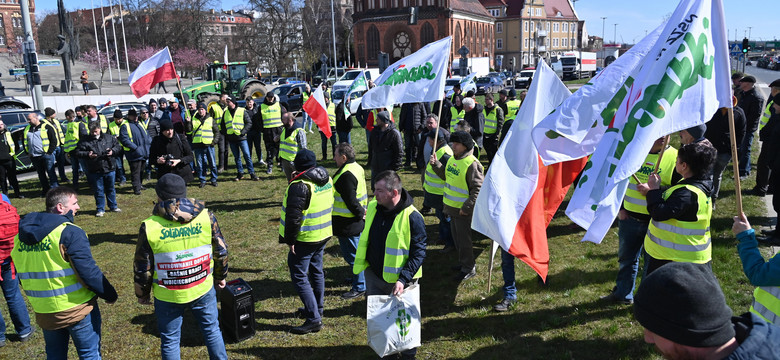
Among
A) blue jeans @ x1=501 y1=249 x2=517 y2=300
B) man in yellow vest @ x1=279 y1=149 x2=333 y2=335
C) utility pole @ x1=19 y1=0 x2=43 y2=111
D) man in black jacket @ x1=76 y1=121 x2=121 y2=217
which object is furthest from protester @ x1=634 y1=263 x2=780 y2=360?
utility pole @ x1=19 y1=0 x2=43 y2=111

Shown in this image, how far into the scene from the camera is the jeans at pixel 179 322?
4.50 meters

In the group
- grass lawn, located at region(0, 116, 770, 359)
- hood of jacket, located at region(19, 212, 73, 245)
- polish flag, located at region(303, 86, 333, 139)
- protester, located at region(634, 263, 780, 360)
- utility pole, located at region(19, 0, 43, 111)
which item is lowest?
grass lawn, located at region(0, 116, 770, 359)

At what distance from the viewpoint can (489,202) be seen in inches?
188

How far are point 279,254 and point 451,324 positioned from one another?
3.47m

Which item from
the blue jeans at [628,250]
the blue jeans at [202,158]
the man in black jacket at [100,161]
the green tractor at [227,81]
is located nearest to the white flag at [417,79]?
the blue jeans at [628,250]

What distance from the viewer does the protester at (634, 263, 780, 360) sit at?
192 cm

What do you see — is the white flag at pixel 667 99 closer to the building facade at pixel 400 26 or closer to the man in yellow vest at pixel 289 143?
the man in yellow vest at pixel 289 143

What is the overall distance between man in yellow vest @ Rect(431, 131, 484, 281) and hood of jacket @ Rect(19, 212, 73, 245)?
13.6ft

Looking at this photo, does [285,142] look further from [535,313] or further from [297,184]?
[535,313]

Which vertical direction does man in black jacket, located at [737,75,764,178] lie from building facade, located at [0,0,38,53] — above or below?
below

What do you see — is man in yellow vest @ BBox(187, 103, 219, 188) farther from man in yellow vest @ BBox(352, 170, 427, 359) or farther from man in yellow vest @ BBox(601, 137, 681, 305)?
man in yellow vest @ BBox(601, 137, 681, 305)

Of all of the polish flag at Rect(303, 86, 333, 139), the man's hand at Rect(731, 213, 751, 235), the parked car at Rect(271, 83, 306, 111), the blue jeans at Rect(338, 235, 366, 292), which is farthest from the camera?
the parked car at Rect(271, 83, 306, 111)

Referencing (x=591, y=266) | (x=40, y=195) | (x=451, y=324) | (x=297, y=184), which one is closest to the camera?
(x=297, y=184)

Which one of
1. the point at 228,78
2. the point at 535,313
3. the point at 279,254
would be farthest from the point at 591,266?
the point at 228,78
